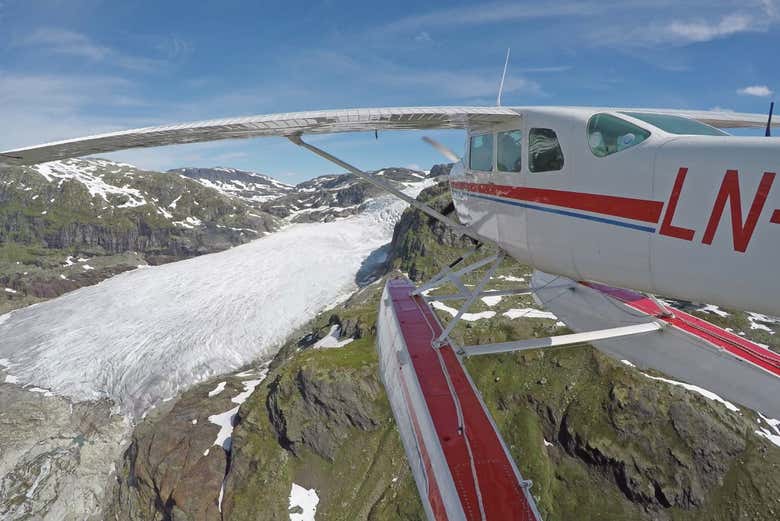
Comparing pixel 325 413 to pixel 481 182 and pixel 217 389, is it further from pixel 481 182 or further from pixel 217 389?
pixel 481 182

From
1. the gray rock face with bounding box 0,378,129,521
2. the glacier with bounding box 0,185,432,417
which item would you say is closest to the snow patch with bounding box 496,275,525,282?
the glacier with bounding box 0,185,432,417

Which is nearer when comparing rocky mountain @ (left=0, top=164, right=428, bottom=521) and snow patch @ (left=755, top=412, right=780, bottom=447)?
snow patch @ (left=755, top=412, right=780, bottom=447)

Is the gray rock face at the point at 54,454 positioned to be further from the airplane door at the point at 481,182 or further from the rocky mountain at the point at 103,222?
the rocky mountain at the point at 103,222

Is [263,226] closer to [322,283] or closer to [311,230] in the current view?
[311,230]

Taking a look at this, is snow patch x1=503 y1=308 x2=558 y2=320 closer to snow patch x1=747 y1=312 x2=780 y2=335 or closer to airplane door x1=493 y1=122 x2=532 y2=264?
snow patch x1=747 y1=312 x2=780 y2=335

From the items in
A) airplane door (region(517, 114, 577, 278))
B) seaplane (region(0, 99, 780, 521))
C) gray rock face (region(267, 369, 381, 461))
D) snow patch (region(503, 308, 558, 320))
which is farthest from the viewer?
snow patch (region(503, 308, 558, 320))

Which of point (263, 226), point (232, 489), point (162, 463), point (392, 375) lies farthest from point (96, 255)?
point (392, 375)

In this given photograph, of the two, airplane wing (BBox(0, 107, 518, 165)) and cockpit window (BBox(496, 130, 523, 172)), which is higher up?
airplane wing (BBox(0, 107, 518, 165))

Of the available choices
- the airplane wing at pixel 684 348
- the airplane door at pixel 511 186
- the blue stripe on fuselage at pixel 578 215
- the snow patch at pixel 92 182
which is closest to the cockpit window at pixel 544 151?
the airplane door at pixel 511 186
